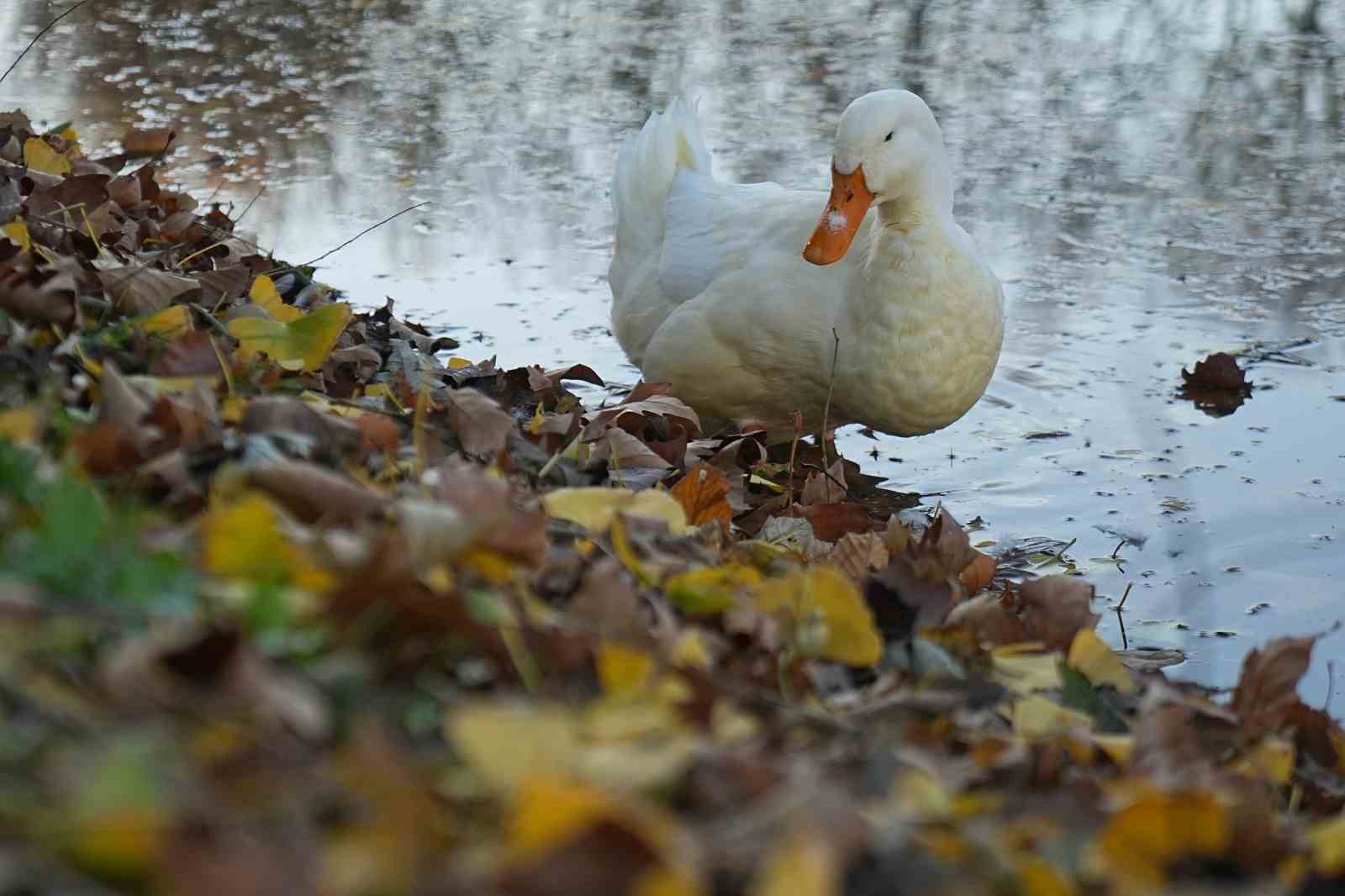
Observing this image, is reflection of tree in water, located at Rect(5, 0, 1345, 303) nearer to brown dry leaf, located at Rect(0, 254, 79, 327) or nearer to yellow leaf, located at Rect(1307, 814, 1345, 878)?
brown dry leaf, located at Rect(0, 254, 79, 327)

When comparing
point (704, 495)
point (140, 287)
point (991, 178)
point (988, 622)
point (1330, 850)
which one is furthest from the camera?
point (991, 178)

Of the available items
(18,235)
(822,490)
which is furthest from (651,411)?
(18,235)

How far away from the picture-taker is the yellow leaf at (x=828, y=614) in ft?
5.03

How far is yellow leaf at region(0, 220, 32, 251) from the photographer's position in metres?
2.13

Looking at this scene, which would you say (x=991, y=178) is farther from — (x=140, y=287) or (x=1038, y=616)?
(x=140, y=287)

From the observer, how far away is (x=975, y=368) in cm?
329

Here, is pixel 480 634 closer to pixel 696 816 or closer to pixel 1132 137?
pixel 696 816

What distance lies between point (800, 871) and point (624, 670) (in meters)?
0.34

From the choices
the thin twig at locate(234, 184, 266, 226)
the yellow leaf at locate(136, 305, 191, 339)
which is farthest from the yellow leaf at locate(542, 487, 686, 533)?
the thin twig at locate(234, 184, 266, 226)

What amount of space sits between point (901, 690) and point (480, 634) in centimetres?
51

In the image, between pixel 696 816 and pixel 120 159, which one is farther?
pixel 120 159

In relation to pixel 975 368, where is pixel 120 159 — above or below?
above

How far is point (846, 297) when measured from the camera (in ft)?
10.6

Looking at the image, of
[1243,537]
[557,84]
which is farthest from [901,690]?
[557,84]
